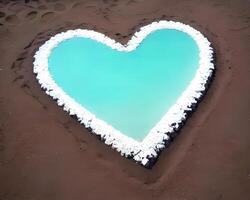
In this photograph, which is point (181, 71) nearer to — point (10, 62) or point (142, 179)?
point (142, 179)

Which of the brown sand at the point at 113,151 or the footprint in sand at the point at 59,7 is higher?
the footprint in sand at the point at 59,7

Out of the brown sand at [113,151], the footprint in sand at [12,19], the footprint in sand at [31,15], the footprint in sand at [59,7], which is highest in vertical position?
the footprint in sand at [59,7]

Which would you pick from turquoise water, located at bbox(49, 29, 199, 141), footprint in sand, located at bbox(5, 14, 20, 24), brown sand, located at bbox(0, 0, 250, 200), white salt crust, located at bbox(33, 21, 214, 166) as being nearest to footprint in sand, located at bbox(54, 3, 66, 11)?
brown sand, located at bbox(0, 0, 250, 200)

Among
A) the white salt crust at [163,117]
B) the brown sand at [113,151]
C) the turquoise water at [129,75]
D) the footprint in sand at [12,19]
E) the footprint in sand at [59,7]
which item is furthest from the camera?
the footprint in sand at [59,7]

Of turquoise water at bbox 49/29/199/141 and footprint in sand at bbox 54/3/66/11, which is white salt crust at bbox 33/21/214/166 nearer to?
turquoise water at bbox 49/29/199/141

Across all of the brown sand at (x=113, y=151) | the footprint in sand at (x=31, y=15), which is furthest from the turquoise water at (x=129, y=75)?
the footprint in sand at (x=31, y=15)

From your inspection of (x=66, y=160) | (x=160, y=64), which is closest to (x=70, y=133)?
(x=66, y=160)

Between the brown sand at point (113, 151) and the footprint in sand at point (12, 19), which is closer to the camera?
the brown sand at point (113, 151)

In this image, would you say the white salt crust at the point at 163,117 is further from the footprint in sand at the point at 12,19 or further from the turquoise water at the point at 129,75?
the footprint in sand at the point at 12,19
